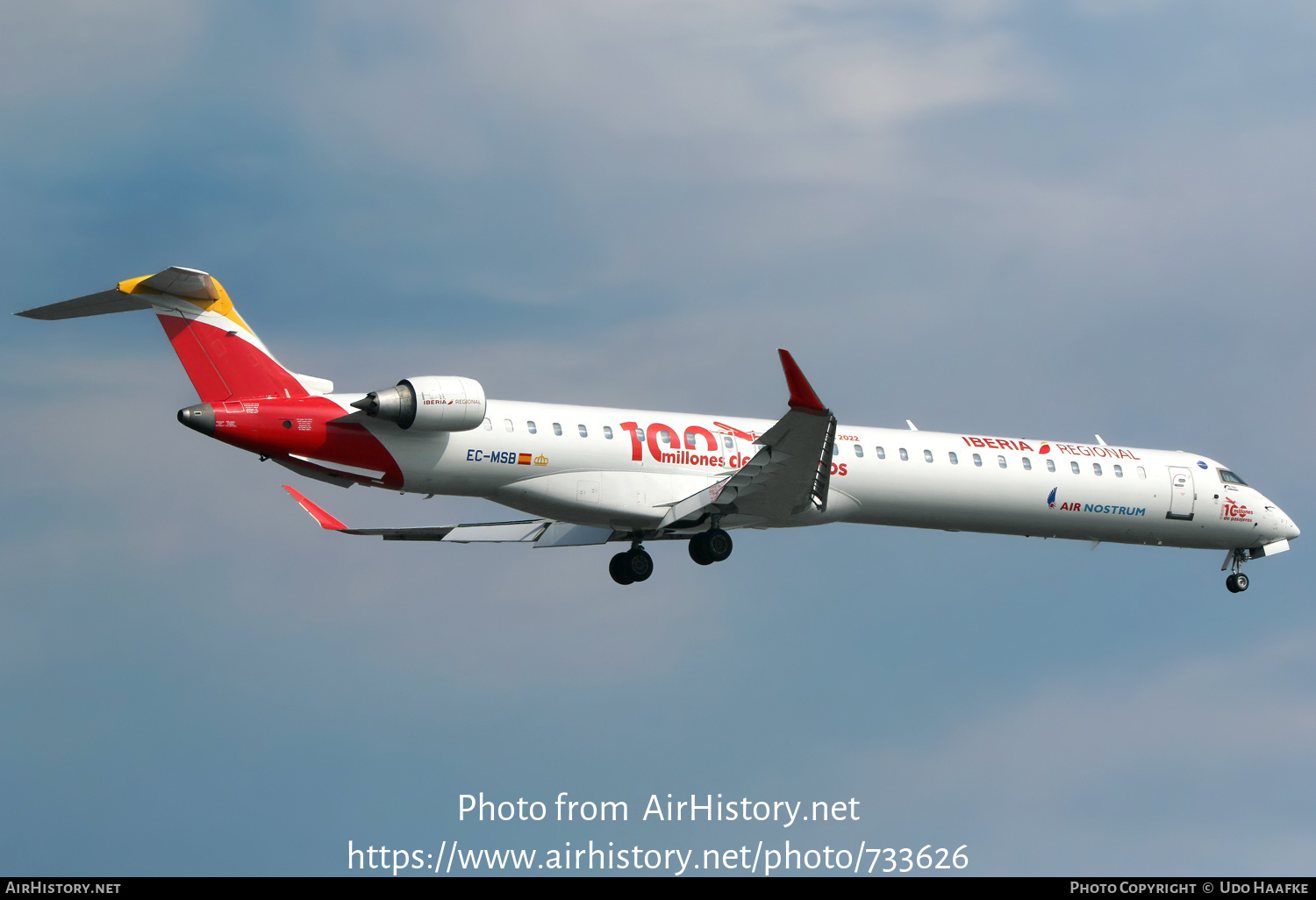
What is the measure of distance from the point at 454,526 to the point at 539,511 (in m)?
3.62

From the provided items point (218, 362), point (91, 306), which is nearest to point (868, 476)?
point (218, 362)

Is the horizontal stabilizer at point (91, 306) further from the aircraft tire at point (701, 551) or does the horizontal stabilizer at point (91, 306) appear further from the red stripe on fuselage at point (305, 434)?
the aircraft tire at point (701, 551)

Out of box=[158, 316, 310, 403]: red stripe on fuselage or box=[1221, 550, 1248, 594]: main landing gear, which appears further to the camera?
box=[1221, 550, 1248, 594]: main landing gear

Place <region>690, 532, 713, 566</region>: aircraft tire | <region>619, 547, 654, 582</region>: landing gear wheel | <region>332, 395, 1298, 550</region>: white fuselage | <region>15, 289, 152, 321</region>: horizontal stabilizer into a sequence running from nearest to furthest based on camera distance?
1. <region>15, 289, 152, 321</region>: horizontal stabilizer
2. <region>332, 395, 1298, 550</region>: white fuselage
3. <region>690, 532, 713, 566</region>: aircraft tire
4. <region>619, 547, 654, 582</region>: landing gear wheel

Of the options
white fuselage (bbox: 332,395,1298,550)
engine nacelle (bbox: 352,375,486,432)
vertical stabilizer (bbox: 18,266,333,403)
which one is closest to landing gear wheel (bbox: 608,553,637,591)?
white fuselage (bbox: 332,395,1298,550)

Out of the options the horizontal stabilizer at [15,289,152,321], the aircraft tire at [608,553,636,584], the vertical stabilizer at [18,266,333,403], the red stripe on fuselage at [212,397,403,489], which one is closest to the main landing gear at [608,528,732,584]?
the aircraft tire at [608,553,636,584]

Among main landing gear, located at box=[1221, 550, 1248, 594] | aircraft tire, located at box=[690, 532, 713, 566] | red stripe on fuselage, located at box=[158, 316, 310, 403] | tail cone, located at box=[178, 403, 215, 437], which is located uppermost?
main landing gear, located at box=[1221, 550, 1248, 594]

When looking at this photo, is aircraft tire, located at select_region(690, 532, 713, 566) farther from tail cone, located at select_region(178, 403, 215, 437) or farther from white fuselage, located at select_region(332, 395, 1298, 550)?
tail cone, located at select_region(178, 403, 215, 437)

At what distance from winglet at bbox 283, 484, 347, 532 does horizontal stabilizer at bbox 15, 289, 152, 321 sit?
Answer: 488 centimetres

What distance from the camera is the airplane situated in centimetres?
2292

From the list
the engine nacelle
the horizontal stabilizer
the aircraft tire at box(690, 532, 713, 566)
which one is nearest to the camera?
the horizontal stabilizer

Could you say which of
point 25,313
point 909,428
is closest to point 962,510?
point 909,428

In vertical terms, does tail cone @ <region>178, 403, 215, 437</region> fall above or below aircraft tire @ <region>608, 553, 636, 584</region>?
below

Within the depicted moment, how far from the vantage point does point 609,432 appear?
2502 cm
